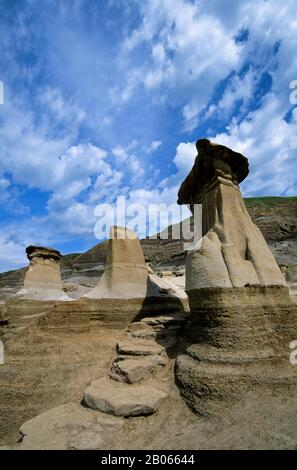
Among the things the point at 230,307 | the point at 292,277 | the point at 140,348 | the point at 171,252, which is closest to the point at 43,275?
the point at 140,348

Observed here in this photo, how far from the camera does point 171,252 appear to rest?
36781 mm

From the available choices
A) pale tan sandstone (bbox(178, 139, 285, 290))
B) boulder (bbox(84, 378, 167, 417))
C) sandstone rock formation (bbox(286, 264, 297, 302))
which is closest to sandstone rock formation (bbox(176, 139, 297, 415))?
pale tan sandstone (bbox(178, 139, 285, 290))

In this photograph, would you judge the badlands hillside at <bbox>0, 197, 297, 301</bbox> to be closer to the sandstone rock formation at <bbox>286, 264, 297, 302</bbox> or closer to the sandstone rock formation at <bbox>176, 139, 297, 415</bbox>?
the sandstone rock formation at <bbox>286, 264, 297, 302</bbox>

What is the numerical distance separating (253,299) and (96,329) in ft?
14.3

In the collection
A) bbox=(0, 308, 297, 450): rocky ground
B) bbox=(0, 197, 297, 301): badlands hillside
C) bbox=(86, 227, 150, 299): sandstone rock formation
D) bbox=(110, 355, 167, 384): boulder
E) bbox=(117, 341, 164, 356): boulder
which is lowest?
bbox=(0, 308, 297, 450): rocky ground

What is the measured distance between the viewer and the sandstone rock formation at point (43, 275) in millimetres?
12703

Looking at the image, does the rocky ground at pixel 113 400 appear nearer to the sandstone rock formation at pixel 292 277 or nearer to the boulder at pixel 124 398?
the boulder at pixel 124 398

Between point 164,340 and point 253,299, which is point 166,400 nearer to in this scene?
point 164,340

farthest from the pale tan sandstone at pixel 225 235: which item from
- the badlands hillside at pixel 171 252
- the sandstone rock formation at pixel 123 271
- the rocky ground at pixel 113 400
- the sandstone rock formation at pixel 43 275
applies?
the badlands hillside at pixel 171 252

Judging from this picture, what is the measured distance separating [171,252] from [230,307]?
32.2m

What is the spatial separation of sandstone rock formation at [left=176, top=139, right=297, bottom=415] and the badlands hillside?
2151cm

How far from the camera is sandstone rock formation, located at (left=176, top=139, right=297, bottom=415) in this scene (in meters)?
4.08

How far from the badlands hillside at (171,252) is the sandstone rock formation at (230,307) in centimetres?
2151
